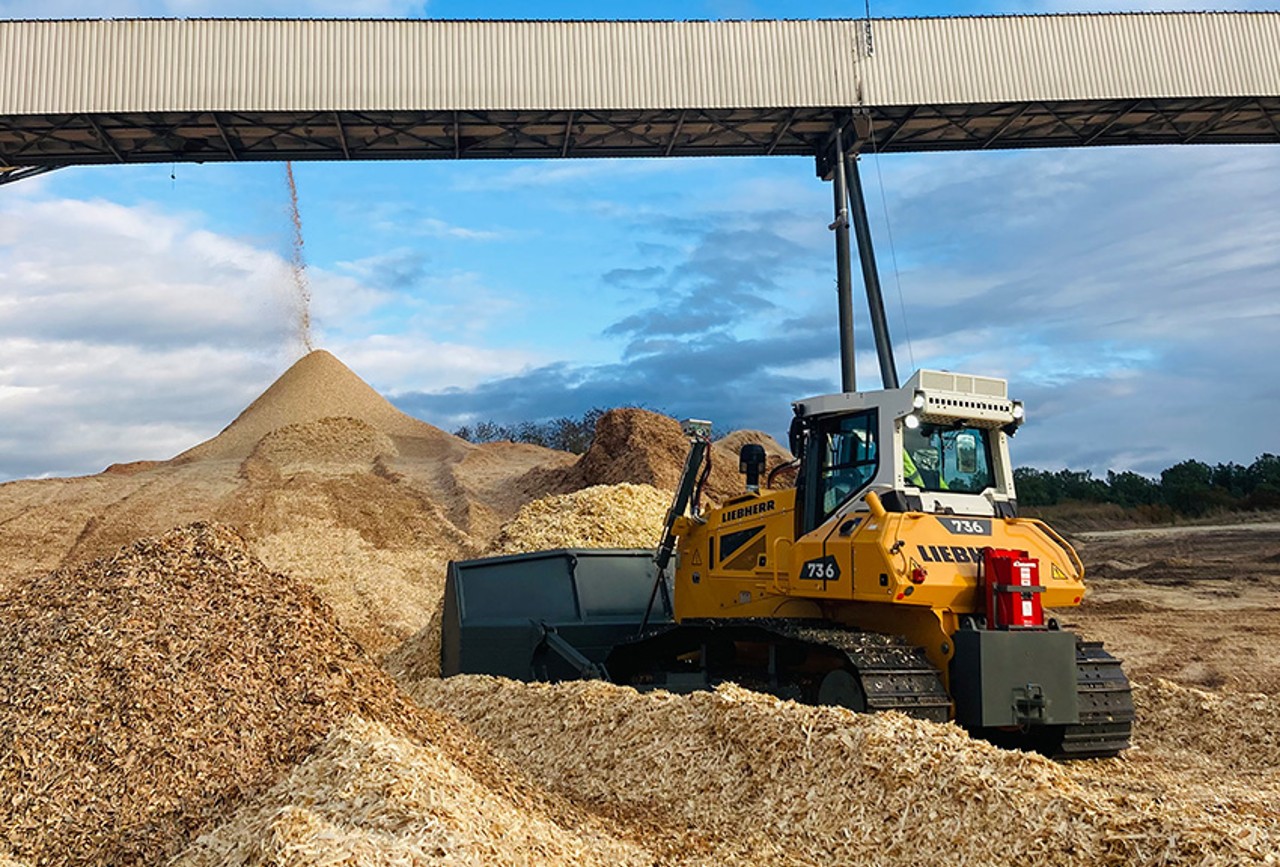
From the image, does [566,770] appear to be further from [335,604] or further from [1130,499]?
[1130,499]

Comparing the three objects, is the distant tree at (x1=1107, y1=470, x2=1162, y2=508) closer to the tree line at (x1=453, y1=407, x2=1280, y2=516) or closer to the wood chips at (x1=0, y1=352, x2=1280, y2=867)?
the tree line at (x1=453, y1=407, x2=1280, y2=516)

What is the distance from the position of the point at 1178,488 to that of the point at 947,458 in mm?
32076

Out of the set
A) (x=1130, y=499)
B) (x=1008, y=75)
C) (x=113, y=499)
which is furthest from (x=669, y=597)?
(x=1130, y=499)

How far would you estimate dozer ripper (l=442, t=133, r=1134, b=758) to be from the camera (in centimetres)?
739

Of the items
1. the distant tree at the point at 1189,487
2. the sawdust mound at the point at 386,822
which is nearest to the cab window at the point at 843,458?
the sawdust mound at the point at 386,822

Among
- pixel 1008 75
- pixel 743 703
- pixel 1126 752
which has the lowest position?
pixel 1126 752

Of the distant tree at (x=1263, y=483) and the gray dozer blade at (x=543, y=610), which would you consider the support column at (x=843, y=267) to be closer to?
the gray dozer blade at (x=543, y=610)

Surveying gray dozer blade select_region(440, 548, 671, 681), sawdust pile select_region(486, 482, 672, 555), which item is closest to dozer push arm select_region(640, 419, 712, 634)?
gray dozer blade select_region(440, 548, 671, 681)

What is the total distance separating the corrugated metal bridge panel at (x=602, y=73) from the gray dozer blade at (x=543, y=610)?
10.9 meters

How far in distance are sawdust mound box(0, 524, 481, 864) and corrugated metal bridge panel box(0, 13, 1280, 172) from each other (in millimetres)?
14267

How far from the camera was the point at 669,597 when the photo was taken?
34.8 ft

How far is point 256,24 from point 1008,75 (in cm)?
1300

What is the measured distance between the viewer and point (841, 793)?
20.0 feet

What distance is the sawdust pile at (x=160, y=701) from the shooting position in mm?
5387
